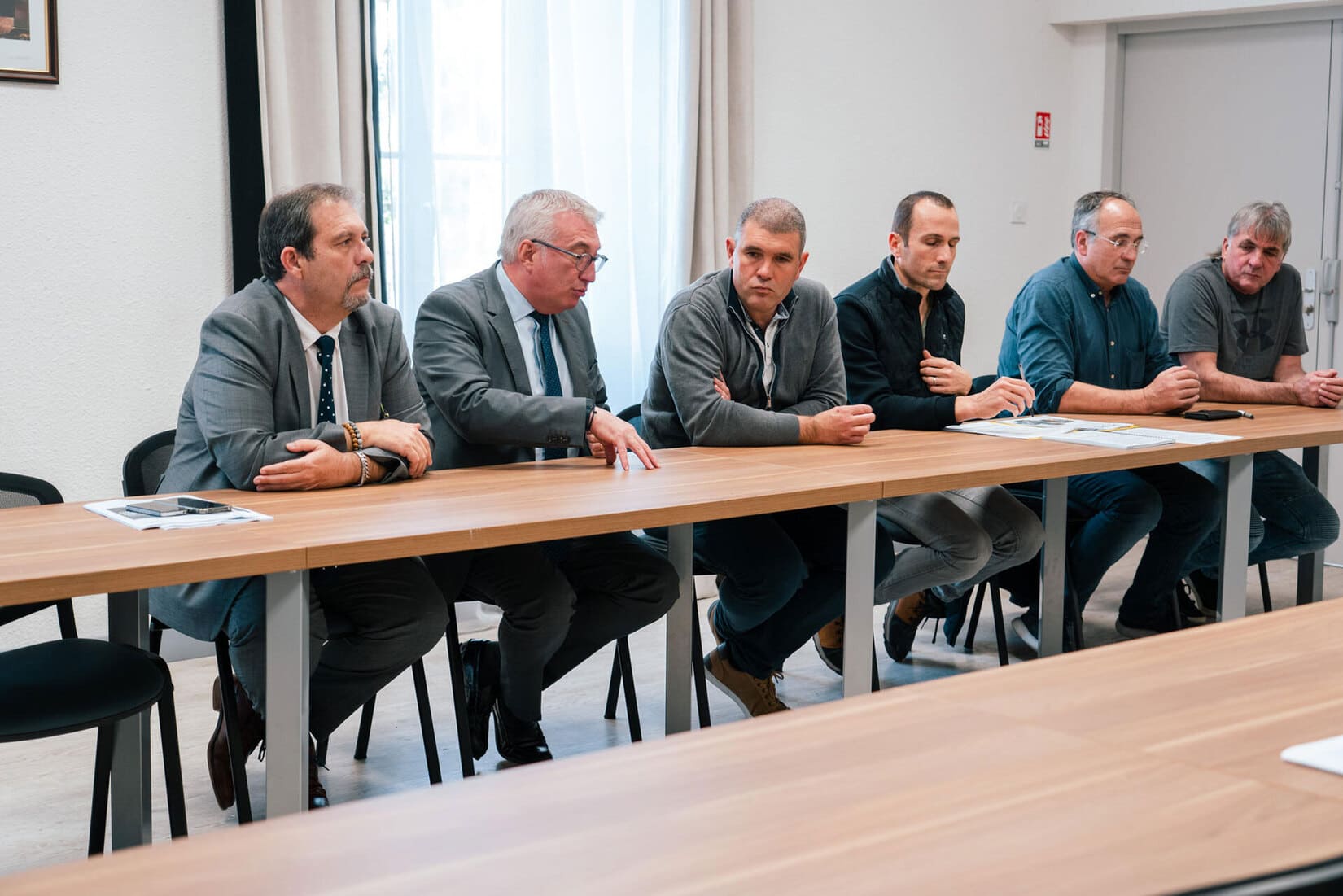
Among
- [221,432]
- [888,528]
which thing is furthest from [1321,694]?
[888,528]

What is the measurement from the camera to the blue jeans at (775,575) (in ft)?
10.1

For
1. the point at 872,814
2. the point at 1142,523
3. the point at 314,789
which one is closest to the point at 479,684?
the point at 314,789

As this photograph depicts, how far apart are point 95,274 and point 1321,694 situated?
3.29 metres

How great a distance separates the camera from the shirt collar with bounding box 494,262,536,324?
9.95 feet

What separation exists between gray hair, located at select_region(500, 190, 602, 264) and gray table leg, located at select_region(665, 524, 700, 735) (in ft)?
2.39

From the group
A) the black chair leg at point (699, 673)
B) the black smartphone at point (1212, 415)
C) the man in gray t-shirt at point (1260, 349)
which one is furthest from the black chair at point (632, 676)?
the man in gray t-shirt at point (1260, 349)

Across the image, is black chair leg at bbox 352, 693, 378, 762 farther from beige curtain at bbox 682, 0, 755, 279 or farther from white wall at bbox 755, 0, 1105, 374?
white wall at bbox 755, 0, 1105, 374

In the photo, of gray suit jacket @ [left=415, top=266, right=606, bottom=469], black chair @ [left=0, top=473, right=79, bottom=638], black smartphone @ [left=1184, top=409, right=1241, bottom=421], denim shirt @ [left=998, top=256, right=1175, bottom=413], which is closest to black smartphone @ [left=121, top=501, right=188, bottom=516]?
black chair @ [left=0, top=473, right=79, bottom=638]

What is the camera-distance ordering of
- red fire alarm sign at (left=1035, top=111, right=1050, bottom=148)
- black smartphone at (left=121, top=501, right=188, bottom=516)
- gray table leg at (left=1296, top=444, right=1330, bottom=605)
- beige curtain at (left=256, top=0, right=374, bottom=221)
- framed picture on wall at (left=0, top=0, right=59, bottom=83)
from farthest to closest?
red fire alarm sign at (left=1035, top=111, right=1050, bottom=148) → gray table leg at (left=1296, top=444, right=1330, bottom=605) → beige curtain at (left=256, top=0, right=374, bottom=221) → framed picture on wall at (left=0, top=0, right=59, bottom=83) → black smartphone at (left=121, top=501, right=188, bottom=516)

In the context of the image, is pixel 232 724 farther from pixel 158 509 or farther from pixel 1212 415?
pixel 1212 415

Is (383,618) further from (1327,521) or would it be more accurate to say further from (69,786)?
(1327,521)

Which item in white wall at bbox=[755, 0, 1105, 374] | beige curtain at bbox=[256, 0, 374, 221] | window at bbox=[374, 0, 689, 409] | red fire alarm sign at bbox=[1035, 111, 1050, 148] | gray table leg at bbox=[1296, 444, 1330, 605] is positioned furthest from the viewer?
red fire alarm sign at bbox=[1035, 111, 1050, 148]

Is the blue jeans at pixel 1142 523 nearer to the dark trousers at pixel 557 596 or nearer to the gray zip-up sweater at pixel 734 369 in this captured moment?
the gray zip-up sweater at pixel 734 369

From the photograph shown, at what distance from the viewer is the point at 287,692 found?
6.55 feet
